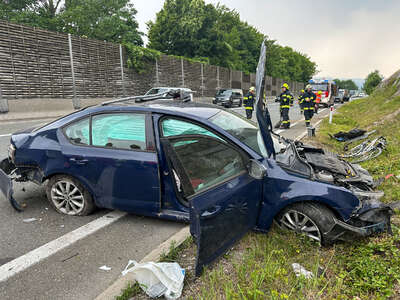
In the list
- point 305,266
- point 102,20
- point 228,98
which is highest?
point 102,20

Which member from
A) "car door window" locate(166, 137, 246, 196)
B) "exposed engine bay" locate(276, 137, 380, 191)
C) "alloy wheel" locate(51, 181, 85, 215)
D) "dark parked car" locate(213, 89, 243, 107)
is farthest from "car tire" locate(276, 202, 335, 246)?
"dark parked car" locate(213, 89, 243, 107)

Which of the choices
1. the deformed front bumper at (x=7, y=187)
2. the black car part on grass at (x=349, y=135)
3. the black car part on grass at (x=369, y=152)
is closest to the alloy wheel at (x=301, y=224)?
the deformed front bumper at (x=7, y=187)

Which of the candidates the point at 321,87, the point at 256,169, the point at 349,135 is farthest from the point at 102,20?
the point at 256,169

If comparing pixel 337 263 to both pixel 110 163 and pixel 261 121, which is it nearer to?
pixel 261 121

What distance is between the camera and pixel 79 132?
348 centimetres

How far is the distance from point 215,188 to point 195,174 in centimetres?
22

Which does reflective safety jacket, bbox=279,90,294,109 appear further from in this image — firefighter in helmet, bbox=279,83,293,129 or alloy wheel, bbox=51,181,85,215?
alloy wheel, bbox=51,181,85,215

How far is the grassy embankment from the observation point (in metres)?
2.15

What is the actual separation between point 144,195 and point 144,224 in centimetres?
53

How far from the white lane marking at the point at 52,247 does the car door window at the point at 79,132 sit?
1.00 m

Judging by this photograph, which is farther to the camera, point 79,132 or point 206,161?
point 79,132

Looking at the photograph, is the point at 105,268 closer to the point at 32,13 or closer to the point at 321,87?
the point at 321,87

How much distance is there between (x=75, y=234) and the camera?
10.5 ft

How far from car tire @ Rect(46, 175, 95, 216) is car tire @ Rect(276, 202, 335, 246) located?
7.59 ft
